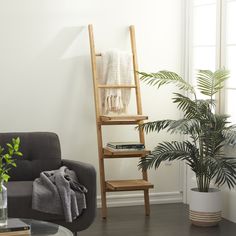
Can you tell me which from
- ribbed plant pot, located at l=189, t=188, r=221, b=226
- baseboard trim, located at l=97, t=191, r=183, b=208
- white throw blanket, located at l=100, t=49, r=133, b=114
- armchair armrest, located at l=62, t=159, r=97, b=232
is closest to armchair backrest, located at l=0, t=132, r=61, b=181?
armchair armrest, located at l=62, t=159, r=97, b=232

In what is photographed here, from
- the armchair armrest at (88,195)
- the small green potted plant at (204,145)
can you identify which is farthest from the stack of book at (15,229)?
the small green potted plant at (204,145)

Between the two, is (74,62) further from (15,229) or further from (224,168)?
(15,229)

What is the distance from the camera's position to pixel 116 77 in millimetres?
5504

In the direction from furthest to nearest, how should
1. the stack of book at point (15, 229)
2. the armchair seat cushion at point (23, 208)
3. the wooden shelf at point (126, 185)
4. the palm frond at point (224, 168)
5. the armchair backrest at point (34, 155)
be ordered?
the wooden shelf at point (126, 185) → the armchair backrest at point (34, 155) → the palm frond at point (224, 168) → the armchair seat cushion at point (23, 208) → the stack of book at point (15, 229)

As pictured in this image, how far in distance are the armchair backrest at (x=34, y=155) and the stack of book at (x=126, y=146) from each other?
65cm

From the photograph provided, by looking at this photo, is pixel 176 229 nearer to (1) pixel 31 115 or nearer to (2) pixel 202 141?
(2) pixel 202 141

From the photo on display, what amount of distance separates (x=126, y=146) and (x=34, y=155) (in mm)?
922

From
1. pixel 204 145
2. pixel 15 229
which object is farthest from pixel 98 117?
pixel 15 229

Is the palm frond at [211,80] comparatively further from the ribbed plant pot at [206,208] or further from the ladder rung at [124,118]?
the ribbed plant pot at [206,208]

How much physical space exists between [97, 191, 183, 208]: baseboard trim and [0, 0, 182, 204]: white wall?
0.01 metres

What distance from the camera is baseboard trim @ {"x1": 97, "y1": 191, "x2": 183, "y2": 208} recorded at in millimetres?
5723

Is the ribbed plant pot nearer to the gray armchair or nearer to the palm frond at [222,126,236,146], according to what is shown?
the palm frond at [222,126,236,146]

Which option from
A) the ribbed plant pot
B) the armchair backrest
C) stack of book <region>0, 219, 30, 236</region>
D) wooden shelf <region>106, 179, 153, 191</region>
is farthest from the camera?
wooden shelf <region>106, 179, 153, 191</region>

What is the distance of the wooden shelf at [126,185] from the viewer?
5.27 meters
